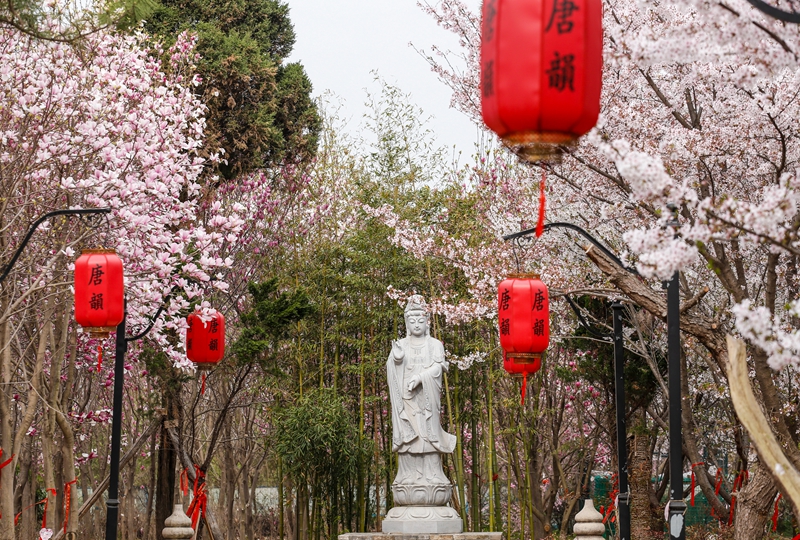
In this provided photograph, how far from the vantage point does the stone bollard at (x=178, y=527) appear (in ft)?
36.8

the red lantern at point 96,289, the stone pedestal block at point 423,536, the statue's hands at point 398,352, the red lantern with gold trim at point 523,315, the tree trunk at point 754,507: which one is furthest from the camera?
the statue's hands at point 398,352

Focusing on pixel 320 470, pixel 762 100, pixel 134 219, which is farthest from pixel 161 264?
pixel 762 100

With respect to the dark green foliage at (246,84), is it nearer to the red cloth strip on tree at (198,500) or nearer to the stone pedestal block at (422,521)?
the red cloth strip on tree at (198,500)

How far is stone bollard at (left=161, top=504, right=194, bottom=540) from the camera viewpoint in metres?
11.2

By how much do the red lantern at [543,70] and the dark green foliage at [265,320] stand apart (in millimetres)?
8337

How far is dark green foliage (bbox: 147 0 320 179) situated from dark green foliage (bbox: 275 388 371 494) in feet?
12.2

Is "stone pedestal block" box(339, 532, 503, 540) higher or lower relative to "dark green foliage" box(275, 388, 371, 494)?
lower

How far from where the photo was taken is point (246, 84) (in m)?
14.4

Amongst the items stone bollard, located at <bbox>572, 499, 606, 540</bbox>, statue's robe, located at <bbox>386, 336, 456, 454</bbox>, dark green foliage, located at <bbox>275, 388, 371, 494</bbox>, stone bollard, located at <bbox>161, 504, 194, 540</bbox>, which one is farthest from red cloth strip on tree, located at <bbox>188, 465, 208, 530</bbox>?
stone bollard, located at <bbox>572, 499, 606, 540</bbox>

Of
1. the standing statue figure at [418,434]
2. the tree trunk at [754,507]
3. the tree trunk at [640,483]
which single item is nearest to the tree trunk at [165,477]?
the standing statue figure at [418,434]

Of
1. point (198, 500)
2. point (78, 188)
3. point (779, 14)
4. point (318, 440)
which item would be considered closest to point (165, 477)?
point (198, 500)

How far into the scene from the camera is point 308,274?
48.4 ft

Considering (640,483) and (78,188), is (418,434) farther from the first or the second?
(78,188)

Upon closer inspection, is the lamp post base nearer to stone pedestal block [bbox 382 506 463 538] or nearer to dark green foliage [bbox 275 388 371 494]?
stone pedestal block [bbox 382 506 463 538]
